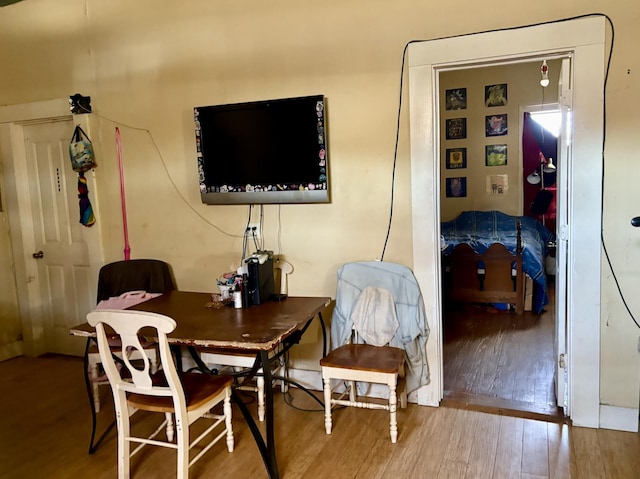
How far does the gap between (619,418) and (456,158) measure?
4338 millimetres

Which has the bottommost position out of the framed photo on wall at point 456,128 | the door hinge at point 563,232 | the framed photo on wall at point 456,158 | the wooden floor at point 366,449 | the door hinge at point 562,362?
the wooden floor at point 366,449

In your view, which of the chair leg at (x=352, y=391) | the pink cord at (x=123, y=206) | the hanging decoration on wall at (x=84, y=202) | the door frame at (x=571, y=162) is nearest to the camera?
the door frame at (x=571, y=162)

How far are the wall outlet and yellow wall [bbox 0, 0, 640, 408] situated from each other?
0.08m

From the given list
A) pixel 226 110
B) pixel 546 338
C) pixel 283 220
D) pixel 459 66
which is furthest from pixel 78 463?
pixel 546 338

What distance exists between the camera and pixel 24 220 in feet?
13.4

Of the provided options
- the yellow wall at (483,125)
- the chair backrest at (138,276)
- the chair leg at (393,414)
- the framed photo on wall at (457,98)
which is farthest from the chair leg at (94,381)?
the framed photo on wall at (457,98)

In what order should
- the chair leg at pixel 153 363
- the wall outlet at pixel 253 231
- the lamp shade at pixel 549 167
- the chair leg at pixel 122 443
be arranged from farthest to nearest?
the lamp shade at pixel 549 167 < the wall outlet at pixel 253 231 < the chair leg at pixel 153 363 < the chair leg at pixel 122 443

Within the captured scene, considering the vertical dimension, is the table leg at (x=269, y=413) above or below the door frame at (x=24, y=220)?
below

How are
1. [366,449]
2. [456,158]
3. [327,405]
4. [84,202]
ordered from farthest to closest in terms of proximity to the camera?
1. [456,158]
2. [84,202]
3. [327,405]
4. [366,449]

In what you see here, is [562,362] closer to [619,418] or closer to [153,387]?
[619,418]

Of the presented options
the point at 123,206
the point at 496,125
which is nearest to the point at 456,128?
the point at 496,125

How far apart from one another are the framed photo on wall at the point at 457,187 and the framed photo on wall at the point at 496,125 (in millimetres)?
658

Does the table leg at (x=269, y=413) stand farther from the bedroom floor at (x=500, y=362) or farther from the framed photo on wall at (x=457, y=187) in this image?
the framed photo on wall at (x=457, y=187)

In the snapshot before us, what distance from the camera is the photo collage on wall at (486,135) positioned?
20.5ft
